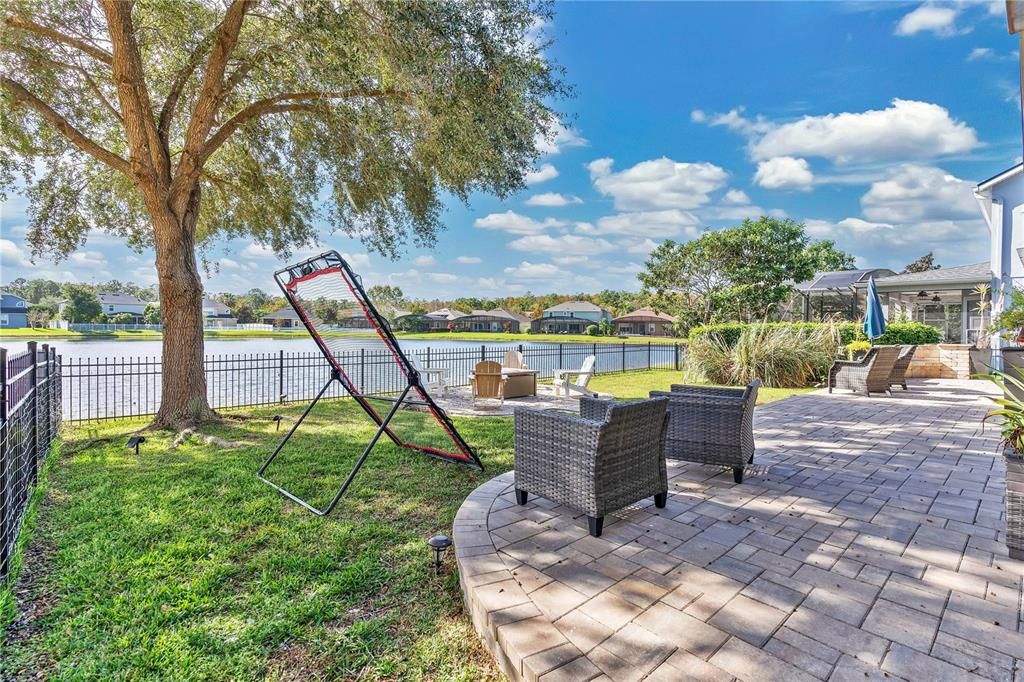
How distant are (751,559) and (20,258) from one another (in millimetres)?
11052

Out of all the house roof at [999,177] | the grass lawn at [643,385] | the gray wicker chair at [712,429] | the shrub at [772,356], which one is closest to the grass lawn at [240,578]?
the gray wicker chair at [712,429]

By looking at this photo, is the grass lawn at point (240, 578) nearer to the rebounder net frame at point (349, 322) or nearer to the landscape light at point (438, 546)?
the landscape light at point (438, 546)

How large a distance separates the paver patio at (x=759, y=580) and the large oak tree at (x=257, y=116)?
4564mm

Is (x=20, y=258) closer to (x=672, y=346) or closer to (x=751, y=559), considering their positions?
(x=751, y=559)

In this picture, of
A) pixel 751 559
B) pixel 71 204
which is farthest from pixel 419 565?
pixel 71 204

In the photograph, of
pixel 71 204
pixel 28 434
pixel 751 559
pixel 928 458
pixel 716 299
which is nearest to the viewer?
pixel 751 559

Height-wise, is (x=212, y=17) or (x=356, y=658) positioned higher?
(x=212, y=17)

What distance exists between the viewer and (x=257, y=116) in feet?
22.6

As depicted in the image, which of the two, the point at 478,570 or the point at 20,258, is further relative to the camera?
the point at 20,258

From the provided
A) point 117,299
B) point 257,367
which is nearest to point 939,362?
point 257,367

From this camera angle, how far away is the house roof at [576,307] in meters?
49.9

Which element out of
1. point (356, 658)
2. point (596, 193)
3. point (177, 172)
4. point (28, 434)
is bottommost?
point (356, 658)

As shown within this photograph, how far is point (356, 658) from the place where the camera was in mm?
1933

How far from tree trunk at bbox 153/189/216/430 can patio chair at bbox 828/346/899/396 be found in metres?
10.7
